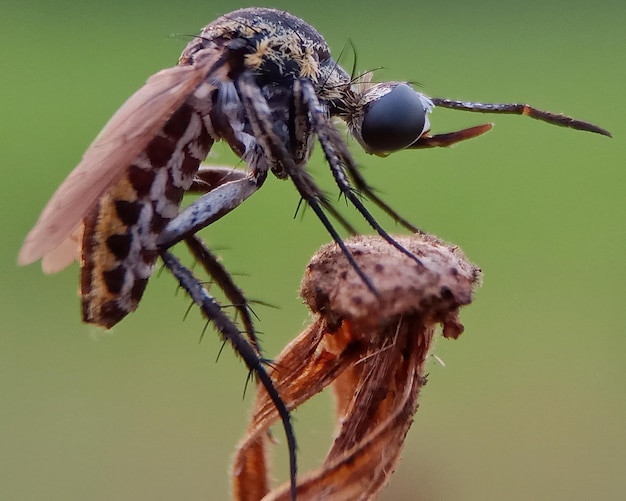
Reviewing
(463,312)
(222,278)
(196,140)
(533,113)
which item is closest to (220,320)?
(222,278)

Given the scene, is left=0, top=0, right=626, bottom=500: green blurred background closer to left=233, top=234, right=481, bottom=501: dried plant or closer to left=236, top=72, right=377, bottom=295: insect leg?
left=236, top=72, right=377, bottom=295: insect leg

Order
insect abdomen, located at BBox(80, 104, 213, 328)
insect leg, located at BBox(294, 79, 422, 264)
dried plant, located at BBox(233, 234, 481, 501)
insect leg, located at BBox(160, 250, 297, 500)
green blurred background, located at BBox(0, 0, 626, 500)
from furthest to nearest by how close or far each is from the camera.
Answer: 1. green blurred background, located at BBox(0, 0, 626, 500)
2. insect abdomen, located at BBox(80, 104, 213, 328)
3. insect leg, located at BBox(294, 79, 422, 264)
4. insect leg, located at BBox(160, 250, 297, 500)
5. dried plant, located at BBox(233, 234, 481, 501)

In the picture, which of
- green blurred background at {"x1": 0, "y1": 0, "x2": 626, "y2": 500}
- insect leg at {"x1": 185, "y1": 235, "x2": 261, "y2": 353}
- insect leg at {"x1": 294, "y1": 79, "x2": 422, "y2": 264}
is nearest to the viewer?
insect leg at {"x1": 294, "y1": 79, "x2": 422, "y2": 264}

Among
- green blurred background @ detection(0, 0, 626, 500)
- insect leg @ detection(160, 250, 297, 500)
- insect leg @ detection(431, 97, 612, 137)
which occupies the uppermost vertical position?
insect leg @ detection(431, 97, 612, 137)

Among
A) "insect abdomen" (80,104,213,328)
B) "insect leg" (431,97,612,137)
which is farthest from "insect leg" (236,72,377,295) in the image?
"insect leg" (431,97,612,137)

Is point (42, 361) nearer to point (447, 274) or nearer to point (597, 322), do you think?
point (597, 322)

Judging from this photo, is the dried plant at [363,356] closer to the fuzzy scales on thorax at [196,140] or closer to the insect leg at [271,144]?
the insect leg at [271,144]

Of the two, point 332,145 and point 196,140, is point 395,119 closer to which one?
point 332,145
